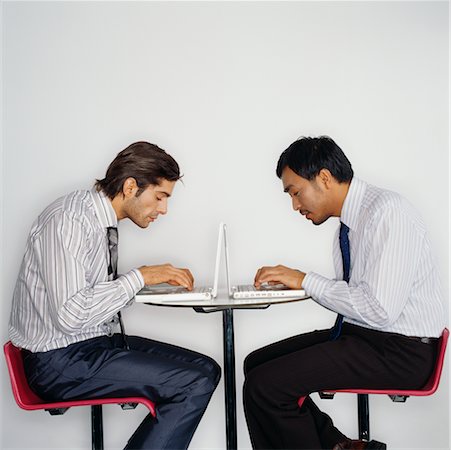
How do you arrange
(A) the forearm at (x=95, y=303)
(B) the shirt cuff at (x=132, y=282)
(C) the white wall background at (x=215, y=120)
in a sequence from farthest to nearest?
(C) the white wall background at (x=215, y=120), (B) the shirt cuff at (x=132, y=282), (A) the forearm at (x=95, y=303)

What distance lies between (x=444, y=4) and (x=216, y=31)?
135cm

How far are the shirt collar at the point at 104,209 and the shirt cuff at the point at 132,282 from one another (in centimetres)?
24

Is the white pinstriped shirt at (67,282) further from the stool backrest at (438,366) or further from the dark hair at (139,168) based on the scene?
the stool backrest at (438,366)

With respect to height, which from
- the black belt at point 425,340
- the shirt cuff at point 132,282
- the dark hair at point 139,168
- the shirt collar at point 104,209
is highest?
the dark hair at point 139,168

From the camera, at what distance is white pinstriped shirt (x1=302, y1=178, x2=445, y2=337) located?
6.98ft

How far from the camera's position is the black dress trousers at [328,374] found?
85.7 inches

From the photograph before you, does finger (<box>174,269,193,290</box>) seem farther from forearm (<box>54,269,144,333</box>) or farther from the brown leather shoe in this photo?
the brown leather shoe

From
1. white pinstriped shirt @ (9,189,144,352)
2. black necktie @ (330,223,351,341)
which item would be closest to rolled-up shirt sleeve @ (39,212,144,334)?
white pinstriped shirt @ (9,189,144,352)

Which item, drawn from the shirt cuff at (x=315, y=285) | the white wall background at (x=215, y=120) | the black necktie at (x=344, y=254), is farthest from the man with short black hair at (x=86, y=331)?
the white wall background at (x=215, y=120)

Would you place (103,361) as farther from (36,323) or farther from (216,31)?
(216,31)

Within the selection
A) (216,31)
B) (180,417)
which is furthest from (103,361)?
(216,31)

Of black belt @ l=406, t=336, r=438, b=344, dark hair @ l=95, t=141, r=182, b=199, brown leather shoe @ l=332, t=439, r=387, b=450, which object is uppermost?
dark hair @ l=95, t=141, r=182, b=199

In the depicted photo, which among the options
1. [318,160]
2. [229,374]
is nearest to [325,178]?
[318,160]

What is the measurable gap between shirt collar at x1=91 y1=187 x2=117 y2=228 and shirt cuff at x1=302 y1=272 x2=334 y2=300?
83cm
